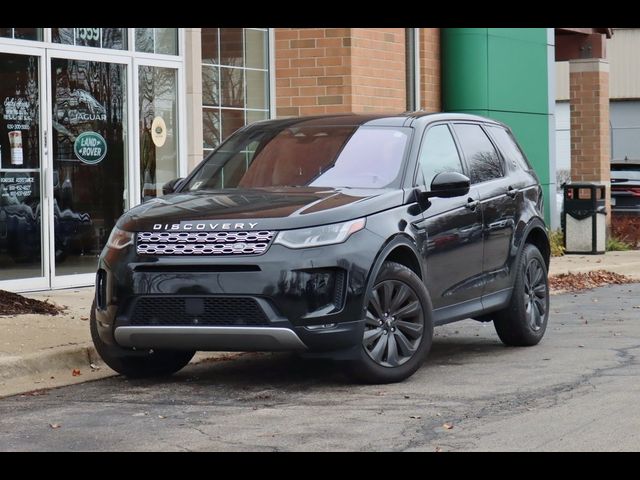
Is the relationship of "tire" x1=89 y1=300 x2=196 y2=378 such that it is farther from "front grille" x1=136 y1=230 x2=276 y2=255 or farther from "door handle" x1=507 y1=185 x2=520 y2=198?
"door handle" x1=507 y1=185 x2=520 y2=198

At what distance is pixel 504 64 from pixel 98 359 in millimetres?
12795

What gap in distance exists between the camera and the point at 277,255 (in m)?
8.08

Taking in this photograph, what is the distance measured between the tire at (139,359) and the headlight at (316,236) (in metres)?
1.37

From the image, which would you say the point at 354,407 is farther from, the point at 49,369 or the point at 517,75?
the point at 517,75

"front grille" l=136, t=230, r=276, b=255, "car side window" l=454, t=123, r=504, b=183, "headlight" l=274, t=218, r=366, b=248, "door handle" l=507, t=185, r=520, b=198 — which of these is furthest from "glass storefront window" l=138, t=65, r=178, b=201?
"headlight" l=274, t=218, r=366, b=248

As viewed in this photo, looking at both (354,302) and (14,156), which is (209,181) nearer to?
(354,302)

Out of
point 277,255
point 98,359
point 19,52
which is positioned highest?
point 19,52

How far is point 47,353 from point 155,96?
22.1ft

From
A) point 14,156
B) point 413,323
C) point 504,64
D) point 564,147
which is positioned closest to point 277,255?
point 413,323

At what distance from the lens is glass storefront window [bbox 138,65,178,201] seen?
1548 centimetres

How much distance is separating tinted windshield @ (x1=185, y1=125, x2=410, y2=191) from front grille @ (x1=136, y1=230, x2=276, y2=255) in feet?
3.61

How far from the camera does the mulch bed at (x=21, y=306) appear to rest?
36.4 ft

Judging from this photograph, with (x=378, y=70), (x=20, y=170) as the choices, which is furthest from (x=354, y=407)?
(x=378, y=70)

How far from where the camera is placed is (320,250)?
8133 millimetres
